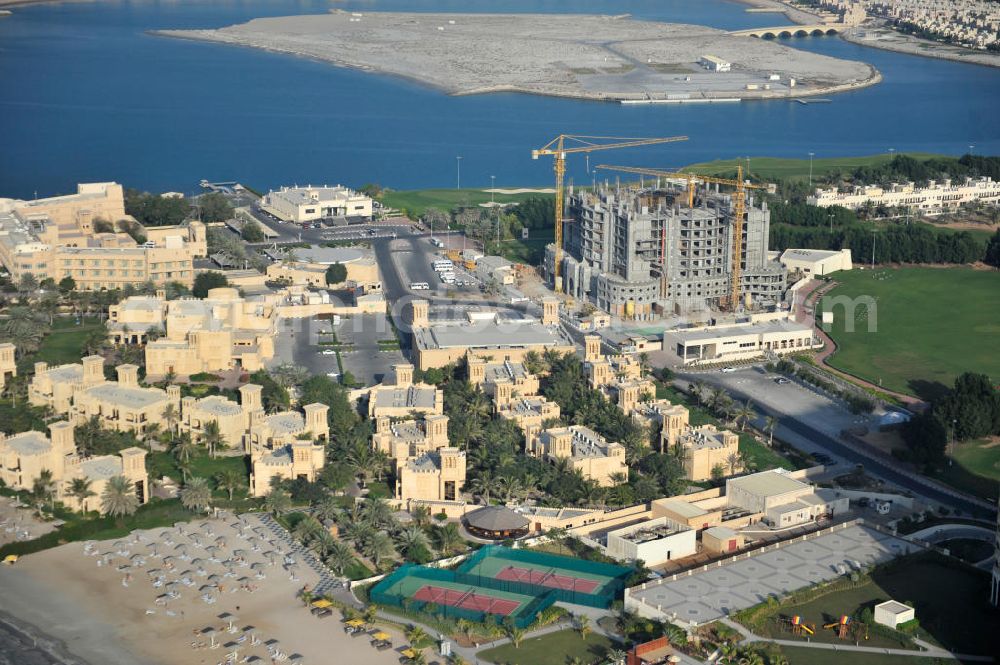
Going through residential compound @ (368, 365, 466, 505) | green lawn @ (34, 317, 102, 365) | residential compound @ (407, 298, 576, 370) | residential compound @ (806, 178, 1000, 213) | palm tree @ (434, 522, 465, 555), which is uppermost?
residential compound @ (806, 178, 1000, 213)

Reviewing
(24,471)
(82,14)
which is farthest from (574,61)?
(24,471)

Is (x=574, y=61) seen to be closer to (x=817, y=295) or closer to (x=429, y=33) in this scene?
(x=429, y=33)

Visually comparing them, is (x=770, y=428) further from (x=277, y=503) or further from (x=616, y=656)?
(x=616, y=656)

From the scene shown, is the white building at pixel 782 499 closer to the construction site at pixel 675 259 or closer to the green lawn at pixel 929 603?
the green lawn at pixel 929 603

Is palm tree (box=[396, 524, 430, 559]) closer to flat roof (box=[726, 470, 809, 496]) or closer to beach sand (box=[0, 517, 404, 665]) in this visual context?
beach sand (box=[0, 517, 404, 665])

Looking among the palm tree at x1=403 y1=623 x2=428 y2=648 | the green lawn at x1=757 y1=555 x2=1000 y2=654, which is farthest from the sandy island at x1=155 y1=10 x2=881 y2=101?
the palm tree at x1=403 y1=623 x2=428 y2=648

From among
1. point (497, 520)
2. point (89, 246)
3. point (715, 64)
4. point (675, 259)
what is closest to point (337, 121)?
point (715, 64)

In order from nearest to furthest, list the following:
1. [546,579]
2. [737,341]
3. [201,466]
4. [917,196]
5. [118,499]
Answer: [546,579]
[118,499]
[201,466]
[737,341]
[917,196]
